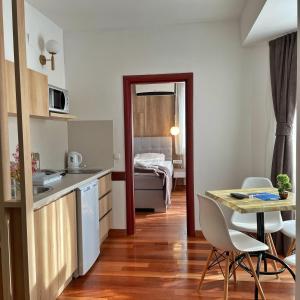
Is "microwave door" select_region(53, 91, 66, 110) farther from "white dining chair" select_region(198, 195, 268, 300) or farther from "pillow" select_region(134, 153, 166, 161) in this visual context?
"pillow" select_region(134, 153, 166, 161)

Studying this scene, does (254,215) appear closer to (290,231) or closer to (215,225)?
(290,231)

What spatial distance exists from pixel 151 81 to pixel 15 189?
220 cm

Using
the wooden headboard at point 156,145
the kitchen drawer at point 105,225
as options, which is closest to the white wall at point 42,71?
the kitchen drawer at point 105,225

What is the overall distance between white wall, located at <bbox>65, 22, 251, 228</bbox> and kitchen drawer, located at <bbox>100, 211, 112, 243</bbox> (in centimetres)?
26

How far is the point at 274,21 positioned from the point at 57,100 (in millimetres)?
2281

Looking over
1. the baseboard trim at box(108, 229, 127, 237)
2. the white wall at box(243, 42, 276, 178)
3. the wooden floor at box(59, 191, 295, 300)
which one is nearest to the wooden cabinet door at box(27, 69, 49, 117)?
the wooden floor at box(59, 191, 295, 300)

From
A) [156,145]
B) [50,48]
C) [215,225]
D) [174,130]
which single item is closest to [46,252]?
[215,225]

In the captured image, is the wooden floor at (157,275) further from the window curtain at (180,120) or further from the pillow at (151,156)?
the window curtain at (180,120)

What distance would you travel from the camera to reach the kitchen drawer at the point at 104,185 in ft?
12.0

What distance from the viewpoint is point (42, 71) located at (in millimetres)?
3572

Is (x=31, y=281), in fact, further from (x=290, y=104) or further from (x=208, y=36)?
(x=208, y=36)

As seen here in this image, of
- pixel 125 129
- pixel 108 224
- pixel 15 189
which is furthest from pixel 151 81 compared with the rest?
pixel 15 189

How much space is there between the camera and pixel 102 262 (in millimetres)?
3338

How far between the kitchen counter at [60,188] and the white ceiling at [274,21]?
86.4 inches
